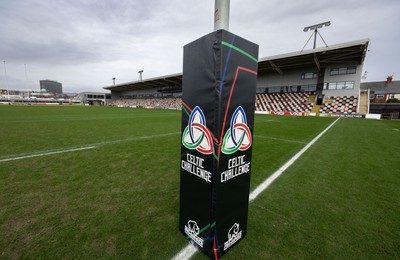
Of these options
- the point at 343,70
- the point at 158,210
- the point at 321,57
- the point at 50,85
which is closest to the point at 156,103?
the point at 321,57

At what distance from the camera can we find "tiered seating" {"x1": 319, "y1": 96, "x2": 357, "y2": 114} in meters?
24.2


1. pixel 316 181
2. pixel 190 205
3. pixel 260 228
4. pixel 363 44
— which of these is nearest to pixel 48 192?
pixel 190 205

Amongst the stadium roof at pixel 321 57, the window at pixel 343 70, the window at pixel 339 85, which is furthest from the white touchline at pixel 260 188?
the window at pixel 343 70

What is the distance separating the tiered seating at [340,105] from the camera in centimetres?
2417

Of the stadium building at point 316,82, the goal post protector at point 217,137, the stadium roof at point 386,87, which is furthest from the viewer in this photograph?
the stadium roof at point 386,87

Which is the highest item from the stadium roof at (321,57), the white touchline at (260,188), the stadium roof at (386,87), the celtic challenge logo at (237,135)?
the stadium roof at (321,57)

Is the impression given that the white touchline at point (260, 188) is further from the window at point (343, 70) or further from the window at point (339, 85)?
the window at point (343, 70)

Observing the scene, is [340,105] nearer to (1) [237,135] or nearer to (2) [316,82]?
(2) [316,82]

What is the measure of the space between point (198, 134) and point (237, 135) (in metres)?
0.36

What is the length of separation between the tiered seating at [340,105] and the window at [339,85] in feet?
4.81

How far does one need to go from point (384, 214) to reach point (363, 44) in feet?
82.7

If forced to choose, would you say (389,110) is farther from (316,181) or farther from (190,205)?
(190,205)

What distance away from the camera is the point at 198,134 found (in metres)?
1.58

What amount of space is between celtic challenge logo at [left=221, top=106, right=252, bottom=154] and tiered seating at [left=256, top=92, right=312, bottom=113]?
29699 millimetres
